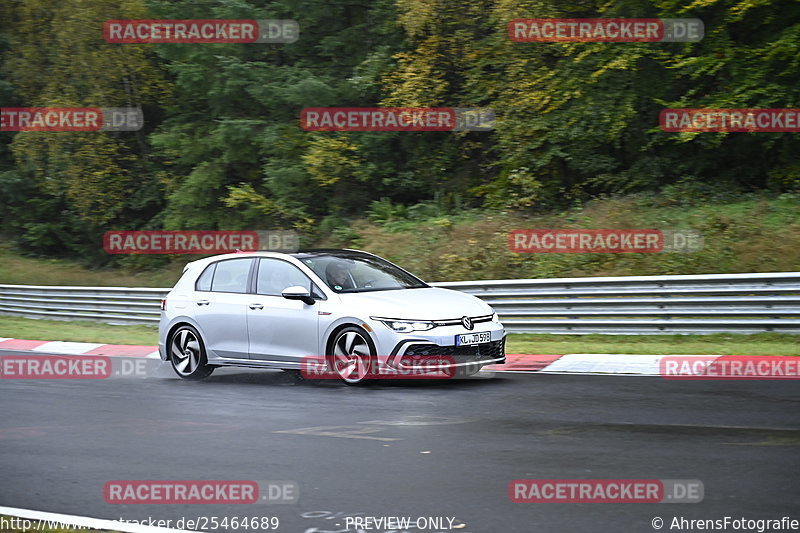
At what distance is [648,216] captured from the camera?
859 inches

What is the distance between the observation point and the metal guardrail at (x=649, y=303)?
567 inches

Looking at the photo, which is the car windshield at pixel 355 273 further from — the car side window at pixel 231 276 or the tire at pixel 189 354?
the tire at pixel 189 354

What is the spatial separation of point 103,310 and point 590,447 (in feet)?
57.6

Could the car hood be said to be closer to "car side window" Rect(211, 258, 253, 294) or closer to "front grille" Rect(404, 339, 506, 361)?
"front grille" Rect(404, 339, 506, 361)

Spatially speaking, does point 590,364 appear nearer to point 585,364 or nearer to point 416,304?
point 585,364

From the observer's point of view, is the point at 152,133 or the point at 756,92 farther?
the point at 152,133

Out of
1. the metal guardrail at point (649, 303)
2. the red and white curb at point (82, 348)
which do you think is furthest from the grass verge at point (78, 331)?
the metal guardrail at point (649, 303)

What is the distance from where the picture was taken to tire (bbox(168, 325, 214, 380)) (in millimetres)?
13266

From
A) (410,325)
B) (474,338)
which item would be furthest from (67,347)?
(474,338)

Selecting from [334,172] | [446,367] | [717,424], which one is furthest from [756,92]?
Answer: [717,424]

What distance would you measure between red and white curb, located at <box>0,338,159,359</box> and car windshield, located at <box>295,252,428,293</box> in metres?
5.19

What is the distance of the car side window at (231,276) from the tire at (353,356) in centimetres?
166

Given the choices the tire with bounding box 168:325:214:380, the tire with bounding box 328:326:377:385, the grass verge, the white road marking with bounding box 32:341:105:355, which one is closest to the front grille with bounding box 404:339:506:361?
the tire with bounding box 328:326:377:385

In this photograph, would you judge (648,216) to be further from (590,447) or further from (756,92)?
(590,447)
